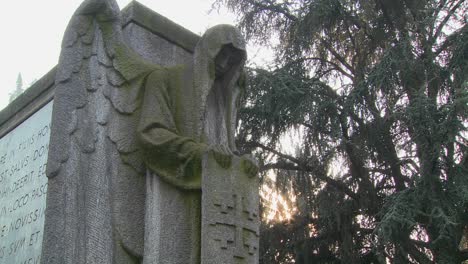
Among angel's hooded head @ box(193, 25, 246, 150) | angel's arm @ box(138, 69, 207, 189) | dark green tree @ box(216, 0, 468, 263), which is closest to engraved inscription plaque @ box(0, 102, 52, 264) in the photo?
angel's arm @ box(138, 69, 207, 189)

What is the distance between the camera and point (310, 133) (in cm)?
1287

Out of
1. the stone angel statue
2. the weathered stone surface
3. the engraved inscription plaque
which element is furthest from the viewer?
the engraved inscription plaque

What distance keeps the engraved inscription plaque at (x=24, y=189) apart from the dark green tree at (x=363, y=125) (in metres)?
7.10

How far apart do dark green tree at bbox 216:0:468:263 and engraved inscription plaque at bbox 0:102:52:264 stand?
7.10m

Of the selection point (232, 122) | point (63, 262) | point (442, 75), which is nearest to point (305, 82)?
point (442, 75)

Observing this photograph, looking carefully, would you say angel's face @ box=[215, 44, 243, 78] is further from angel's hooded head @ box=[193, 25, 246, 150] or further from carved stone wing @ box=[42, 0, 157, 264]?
carved stone wing @ box=[42, 0, 157, 264]

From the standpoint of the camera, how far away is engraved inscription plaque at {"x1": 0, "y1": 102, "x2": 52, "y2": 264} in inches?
185

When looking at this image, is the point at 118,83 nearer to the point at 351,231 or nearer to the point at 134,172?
the point at 134,172

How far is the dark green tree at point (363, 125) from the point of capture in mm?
10891

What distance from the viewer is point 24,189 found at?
198 inches

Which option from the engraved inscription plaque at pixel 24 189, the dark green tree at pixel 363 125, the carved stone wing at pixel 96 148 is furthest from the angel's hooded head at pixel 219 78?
the dark green tree at pixel 363 125

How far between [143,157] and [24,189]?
158cm

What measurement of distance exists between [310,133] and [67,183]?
9249 mm

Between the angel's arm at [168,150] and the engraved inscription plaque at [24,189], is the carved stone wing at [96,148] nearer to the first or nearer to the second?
the angel's arm at [168,150]
